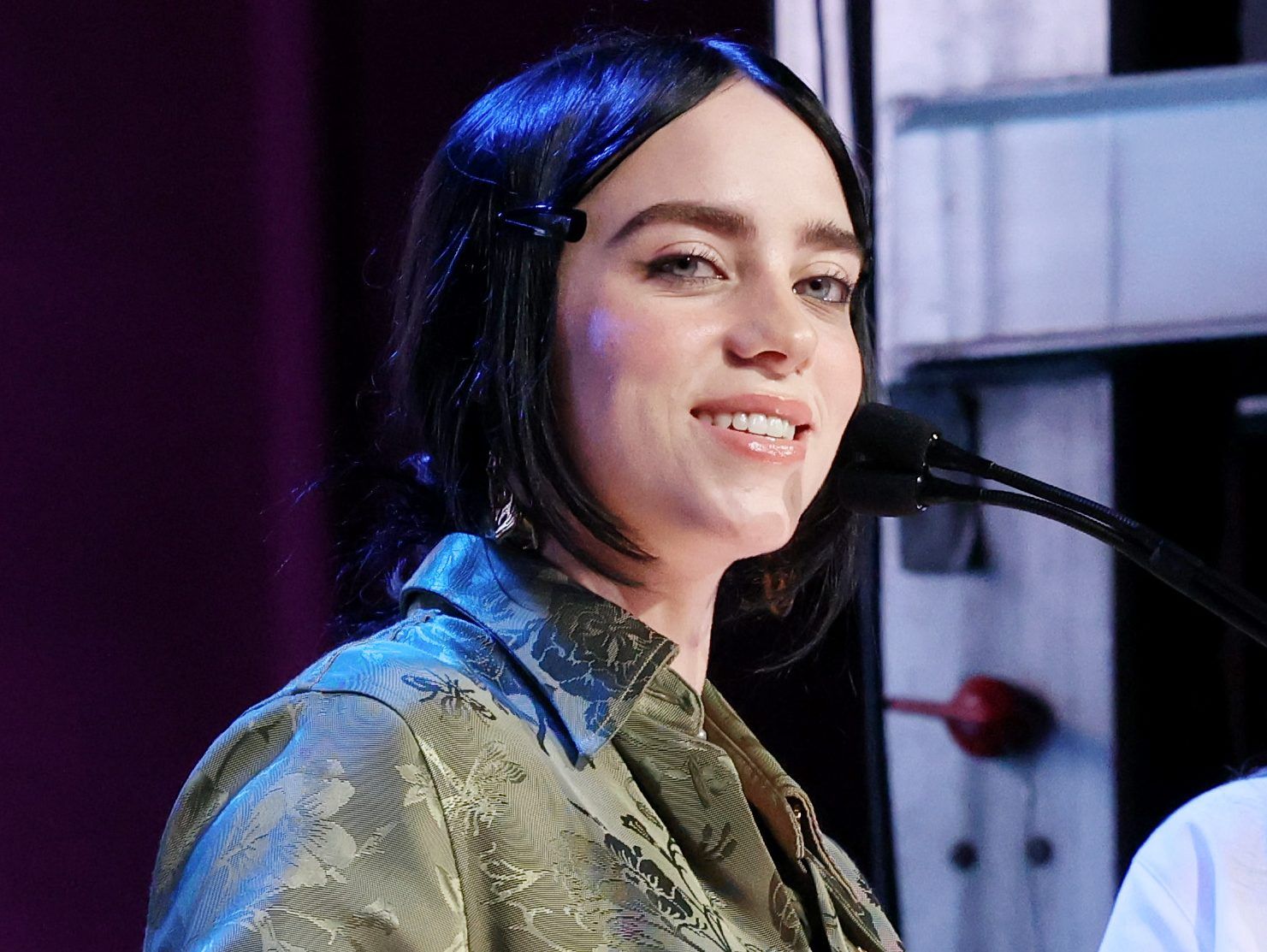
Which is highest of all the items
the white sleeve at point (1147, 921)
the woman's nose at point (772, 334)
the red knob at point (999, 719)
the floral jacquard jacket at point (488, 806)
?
the woman's nose at point (772, 334)

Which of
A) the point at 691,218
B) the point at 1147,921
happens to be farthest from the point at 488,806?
the point at 1147,921

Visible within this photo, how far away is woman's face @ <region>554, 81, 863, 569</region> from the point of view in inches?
36.1

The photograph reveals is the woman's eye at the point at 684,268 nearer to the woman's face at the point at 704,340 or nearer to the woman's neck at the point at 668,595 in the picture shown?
the woman's face at the point at 704,340

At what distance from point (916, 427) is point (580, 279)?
0.81 feet

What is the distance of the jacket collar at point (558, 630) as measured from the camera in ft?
2.88

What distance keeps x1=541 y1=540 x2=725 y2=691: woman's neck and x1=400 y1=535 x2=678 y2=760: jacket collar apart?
3 cm

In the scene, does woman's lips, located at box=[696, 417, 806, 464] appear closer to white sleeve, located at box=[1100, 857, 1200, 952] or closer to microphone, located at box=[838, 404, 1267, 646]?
microphone, located at box=[838, 404, 1267, 646]

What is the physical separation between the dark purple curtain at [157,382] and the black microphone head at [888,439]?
0.66 metres

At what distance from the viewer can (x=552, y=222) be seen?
3.14 ft

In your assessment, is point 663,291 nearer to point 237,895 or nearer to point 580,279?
point 580,279

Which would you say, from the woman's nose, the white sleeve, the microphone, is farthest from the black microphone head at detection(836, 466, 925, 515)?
the white sleeve

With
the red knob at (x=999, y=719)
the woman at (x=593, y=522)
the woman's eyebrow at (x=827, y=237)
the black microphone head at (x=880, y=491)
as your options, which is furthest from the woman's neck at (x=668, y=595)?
the red knob at (x=999, y=719)

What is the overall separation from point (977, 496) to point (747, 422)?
0.49 feet

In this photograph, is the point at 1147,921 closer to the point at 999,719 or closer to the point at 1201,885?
the point at 1201,885
